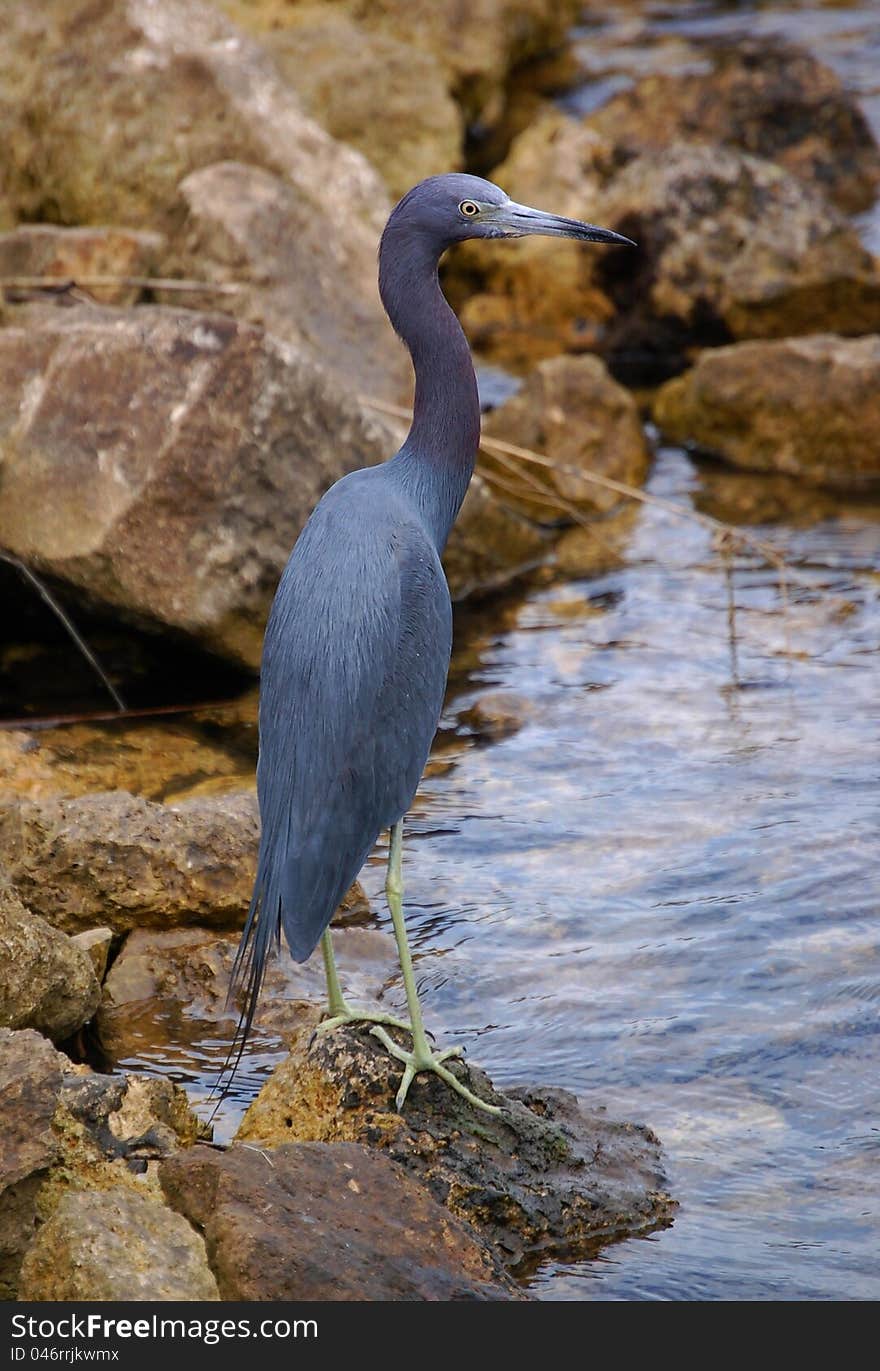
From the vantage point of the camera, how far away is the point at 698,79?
14625 millimetres

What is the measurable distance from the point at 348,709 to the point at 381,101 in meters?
9.93

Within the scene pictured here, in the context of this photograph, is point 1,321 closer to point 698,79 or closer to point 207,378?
point 207,378

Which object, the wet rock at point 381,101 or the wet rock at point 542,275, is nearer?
the wet rock at point 542,275

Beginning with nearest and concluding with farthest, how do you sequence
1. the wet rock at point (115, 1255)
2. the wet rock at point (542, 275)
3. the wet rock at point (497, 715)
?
1. the wet rock at point (115, 1255)
2. the wet rock at point (497, 715)
3. the wet rock at point (542, 275)

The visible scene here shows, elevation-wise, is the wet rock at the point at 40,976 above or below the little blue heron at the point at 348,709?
below

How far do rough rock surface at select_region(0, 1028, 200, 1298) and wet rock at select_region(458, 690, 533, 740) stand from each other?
132 inches

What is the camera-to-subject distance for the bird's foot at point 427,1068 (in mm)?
4387

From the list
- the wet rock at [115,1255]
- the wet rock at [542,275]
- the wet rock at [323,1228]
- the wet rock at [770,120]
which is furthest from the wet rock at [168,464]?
the wet rock at [770,120]

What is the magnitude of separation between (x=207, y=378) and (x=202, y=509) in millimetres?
526

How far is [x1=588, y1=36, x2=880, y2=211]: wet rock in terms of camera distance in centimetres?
1384

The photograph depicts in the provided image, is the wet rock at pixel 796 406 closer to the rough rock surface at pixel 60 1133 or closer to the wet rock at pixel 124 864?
the wet rock at pixel 124 864

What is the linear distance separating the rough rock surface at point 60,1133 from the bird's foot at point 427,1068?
1.78 feet

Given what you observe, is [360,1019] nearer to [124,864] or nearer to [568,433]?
[124,864]
